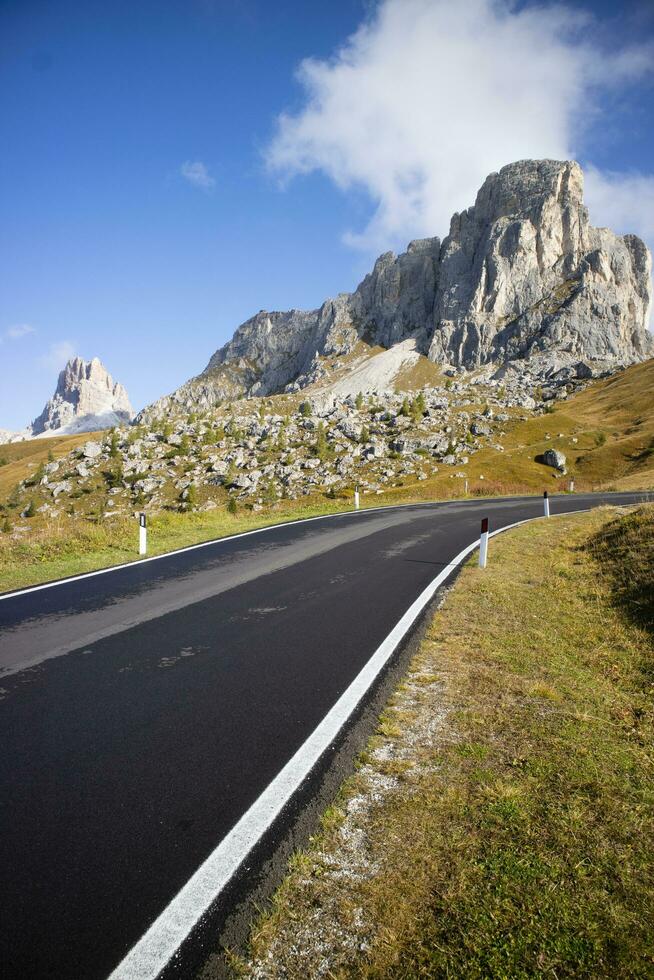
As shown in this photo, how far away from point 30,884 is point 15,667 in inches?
130

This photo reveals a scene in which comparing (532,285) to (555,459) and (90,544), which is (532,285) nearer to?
(555,459)

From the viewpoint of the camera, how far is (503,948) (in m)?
2.13

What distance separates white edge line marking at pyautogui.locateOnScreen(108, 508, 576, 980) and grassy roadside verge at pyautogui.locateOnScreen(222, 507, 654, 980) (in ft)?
0.78

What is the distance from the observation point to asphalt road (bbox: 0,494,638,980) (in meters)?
2.37

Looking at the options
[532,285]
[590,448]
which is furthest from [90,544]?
[532,285]

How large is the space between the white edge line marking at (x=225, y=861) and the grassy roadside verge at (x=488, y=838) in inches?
9.4

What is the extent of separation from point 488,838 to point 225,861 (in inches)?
56.8

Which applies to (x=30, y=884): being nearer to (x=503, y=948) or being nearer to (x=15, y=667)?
(x=503, y=948)

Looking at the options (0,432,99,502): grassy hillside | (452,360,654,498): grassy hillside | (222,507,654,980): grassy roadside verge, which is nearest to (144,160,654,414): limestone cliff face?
(452,360,654,498): grassy hillside

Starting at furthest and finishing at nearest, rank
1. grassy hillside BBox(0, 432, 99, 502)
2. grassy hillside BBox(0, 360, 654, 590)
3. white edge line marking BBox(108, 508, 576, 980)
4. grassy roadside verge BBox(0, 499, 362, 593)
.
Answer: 1. grassy hillside BBox(0, 432, 99, 502)
2. grassy hillside BBox(0, 360, 654, 590)
3. grassy roadside verge BBox(0, 499, 362, 593)
4. white edge line marking BBox(108, 508, 576, 980)

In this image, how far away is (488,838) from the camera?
2781 millimetres

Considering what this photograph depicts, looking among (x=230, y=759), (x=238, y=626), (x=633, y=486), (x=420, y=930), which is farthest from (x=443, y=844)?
(x=633, y=486)

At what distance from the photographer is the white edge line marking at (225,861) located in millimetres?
2076

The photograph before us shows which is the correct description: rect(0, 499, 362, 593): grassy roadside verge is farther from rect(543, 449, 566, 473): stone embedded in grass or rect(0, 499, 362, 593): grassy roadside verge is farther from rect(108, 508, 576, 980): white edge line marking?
rect(543, 449, 566, 473): stone embedded in grass
